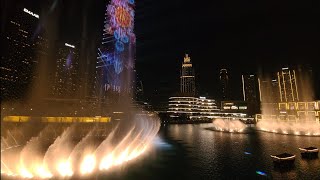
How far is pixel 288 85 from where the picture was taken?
5256 inches

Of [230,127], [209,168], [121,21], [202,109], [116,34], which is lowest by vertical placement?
[209,168]

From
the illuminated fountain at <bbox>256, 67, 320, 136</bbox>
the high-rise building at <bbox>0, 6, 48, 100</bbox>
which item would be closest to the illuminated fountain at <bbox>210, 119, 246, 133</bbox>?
the illuminated fountain at <bbox>256, 67, 320, 136</bbox>

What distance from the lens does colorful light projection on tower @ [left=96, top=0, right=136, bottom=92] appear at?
259 ft

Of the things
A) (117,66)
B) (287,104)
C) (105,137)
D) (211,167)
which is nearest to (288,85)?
(287,104)

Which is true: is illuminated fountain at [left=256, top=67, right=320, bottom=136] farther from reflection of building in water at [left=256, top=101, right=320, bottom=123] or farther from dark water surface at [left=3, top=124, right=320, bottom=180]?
dark water surface at [left=3, top=124, right=320, bottom=180]

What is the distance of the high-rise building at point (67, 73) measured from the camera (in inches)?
5452

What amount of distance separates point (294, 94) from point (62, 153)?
436ft

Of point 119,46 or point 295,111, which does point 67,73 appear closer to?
point 119,46

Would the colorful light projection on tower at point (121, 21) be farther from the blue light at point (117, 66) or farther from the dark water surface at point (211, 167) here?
the dark water surface at point (211, 167)

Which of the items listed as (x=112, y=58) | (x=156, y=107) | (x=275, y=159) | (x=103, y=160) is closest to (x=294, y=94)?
(x=156, y=107)

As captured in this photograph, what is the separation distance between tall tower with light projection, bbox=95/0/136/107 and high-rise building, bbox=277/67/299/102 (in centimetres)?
9036

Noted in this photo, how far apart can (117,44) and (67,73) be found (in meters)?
76.0

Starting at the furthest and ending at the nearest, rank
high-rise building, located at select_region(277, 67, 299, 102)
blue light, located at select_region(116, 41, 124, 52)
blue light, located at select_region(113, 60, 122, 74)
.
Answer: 1. high-rise building, located at select_region(277, 67, 299, 102)
2. blue light, located at select_region(113, 60, 122, 74)
3. blue light, located at select_region(116, 41, 124, 52)

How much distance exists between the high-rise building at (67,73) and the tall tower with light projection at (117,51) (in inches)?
1745
